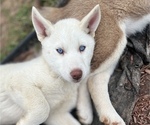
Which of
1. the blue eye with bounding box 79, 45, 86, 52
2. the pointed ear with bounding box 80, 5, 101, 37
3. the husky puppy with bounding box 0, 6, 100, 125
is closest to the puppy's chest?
the husky puppy with bounding box 0, 6, 100, 125

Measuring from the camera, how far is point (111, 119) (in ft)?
13.8

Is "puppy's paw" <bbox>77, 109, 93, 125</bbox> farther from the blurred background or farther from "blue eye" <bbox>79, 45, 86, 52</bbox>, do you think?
the blurred background

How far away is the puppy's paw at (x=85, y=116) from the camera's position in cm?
430

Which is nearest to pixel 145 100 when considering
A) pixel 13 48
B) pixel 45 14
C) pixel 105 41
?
pixel 105 41

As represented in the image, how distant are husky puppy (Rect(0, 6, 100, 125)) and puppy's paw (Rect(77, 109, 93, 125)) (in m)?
0.10

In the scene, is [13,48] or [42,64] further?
[13,48]

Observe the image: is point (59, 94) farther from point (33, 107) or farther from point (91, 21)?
point (91, 21)

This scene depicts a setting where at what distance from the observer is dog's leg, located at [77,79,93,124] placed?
4.30 meters

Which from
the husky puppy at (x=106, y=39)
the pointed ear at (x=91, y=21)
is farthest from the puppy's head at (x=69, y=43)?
the husky puppy at (x=106, y=39)

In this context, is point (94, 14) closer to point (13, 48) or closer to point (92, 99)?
point (92, 99)

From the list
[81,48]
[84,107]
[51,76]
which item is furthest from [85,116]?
[81,48]

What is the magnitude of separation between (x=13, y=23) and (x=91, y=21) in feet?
10.7

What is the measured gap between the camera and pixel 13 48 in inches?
266

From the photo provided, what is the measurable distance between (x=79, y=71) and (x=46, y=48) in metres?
0.42
